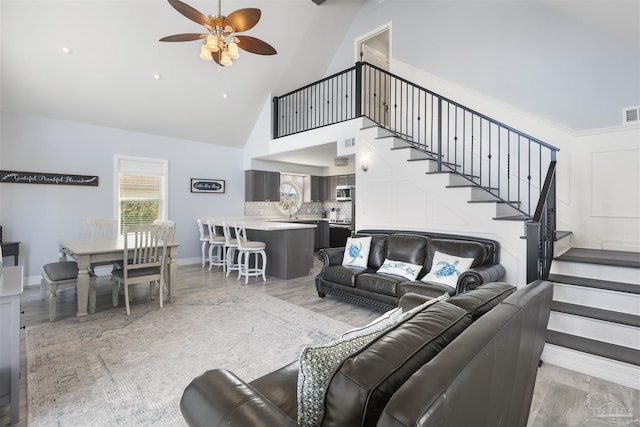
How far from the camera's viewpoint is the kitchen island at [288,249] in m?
5.42

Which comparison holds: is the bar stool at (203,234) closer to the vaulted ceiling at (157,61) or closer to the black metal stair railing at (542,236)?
the vaulted ceiling at (157,61)

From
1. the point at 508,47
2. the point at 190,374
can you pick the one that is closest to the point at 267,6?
the point at 508,47

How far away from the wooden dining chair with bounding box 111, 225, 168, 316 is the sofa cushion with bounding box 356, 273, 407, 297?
2.48m

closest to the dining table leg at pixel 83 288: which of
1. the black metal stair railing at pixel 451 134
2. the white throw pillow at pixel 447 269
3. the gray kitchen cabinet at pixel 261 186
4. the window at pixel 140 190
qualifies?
the window at pixel 140 190

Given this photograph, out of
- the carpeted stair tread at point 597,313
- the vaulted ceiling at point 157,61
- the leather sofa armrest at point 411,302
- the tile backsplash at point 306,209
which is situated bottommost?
the carpeted stair tread at point 597,313

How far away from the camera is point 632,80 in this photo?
365cm

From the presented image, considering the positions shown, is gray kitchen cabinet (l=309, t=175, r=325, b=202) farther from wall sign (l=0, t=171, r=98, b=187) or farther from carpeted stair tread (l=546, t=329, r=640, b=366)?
carpeted stair tread (l=546, t=329, r=640, b=366)

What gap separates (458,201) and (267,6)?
14.9 ft

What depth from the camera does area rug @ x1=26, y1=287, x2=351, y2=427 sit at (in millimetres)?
2000

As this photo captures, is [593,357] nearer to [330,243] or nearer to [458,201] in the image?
[458,201]

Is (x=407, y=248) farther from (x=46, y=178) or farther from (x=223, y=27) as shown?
(x=46, y=178)

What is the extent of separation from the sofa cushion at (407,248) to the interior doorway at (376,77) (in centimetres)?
335

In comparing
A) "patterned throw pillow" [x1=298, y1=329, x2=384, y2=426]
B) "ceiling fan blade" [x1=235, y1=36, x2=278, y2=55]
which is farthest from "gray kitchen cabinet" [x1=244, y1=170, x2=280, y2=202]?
"patterned throw pillow" [x1=298, y1=329, x2=384, y2=426]

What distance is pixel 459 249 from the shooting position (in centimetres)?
357
